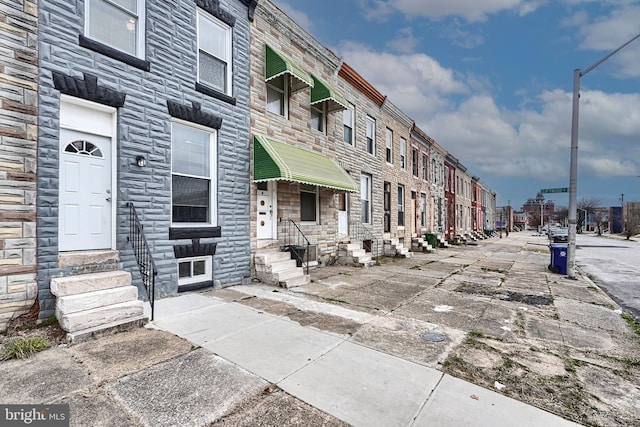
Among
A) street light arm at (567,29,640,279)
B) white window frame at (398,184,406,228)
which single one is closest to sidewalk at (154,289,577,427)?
street light arm at (567,29,640,279)

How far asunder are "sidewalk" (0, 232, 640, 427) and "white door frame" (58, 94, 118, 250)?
2.28 metres

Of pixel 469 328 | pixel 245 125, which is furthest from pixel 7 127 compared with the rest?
pixel 469 328

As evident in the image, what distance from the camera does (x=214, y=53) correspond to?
7766mm

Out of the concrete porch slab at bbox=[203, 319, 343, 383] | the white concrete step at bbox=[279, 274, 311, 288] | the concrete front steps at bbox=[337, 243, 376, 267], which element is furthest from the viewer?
the concrete front steps at bbox=[337, 243, 376, 267]

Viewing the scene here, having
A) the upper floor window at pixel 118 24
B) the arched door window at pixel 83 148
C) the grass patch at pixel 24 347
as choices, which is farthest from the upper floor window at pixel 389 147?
the grass patch at pixel 24 347

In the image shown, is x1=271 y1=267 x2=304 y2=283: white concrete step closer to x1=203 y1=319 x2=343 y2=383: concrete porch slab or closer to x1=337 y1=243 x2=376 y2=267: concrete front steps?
x1=203 y1=319 x2=343 y2=383: concrete porch slab

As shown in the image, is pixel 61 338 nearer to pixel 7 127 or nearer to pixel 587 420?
pixel 7 127

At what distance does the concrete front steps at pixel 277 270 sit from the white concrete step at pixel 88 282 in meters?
3.41

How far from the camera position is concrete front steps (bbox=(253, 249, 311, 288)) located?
8000mm

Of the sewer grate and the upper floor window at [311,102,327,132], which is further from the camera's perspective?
the upper floor window at [311,102,327,132]

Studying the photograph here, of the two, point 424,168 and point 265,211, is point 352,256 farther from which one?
point 424,168

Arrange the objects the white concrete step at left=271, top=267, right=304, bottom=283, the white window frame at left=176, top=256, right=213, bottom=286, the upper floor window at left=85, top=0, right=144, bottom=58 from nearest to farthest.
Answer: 1. the upper floor window at left=85, top=0, right=144, bottom=58
2. the white window frame at left=176, top=256, right=213, bottom=286
3. the white concrete step at left=271, top=267, right=304, bottom=283

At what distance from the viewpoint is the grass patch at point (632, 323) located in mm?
5414

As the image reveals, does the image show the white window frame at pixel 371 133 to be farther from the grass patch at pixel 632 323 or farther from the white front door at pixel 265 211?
the grass patch at pixel 632 323
